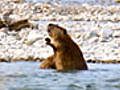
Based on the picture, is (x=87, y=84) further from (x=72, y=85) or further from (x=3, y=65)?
(x=3, y=65)

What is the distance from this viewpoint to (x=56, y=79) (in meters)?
9.66

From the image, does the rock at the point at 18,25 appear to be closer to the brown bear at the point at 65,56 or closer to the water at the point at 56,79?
the water at the point at 56,79

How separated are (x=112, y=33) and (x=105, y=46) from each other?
2096mm

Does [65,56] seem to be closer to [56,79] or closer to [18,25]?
[56,79]

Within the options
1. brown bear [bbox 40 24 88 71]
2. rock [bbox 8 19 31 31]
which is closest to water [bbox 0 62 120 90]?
brown bear [bbox 40 24 88 71]

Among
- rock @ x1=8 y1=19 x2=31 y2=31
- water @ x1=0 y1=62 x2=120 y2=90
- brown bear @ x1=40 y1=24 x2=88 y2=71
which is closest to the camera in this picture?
water @ x1=0 y1=62 x2=120 y2=90

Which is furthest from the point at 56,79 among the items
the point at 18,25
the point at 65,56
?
the point at 18,25

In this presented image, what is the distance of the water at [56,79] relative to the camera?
8.62 m

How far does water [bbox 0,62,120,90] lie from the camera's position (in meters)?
8.62

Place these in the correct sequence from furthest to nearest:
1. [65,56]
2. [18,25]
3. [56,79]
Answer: [18,25]
[65,56]
[56,79]

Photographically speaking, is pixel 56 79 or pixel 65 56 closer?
pixel 56 79

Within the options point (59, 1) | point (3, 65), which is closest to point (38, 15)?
point (59, 1)

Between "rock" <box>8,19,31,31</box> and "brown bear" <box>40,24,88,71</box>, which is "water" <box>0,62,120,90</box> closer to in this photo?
"brown bear" <box>40,24,88,71</box>

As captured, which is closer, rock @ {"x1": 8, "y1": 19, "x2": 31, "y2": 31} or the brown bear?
the brown bear
